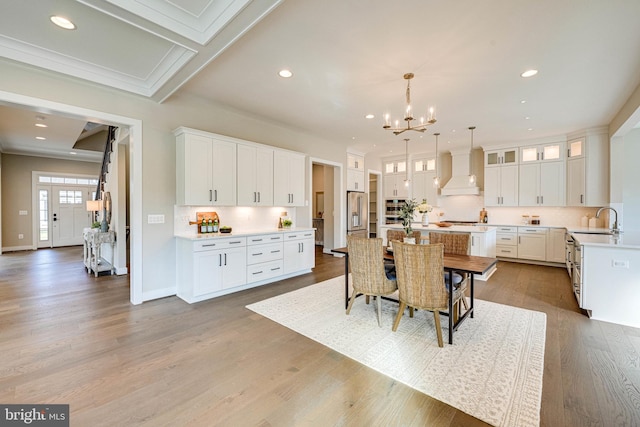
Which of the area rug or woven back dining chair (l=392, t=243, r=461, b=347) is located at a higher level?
woven back dining chair (l=392, t=243, r=461, b=347)

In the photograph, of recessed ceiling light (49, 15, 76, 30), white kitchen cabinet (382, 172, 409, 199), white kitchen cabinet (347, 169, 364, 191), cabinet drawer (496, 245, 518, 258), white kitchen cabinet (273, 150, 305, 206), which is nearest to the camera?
recessed ceiling light (49, 15, 76, 30)

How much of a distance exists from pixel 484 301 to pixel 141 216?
5033 mm

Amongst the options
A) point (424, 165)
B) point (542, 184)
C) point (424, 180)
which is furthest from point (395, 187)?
point (542, 184)

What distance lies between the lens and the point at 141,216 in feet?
12.5

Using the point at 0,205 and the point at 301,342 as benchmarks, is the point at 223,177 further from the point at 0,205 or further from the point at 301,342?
the point at 0,205

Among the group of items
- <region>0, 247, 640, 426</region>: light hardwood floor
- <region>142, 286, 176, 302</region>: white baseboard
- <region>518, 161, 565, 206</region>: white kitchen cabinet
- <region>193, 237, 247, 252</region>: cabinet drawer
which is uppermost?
<region>518, 161, 565, 206</region>: white kitchen cabinet

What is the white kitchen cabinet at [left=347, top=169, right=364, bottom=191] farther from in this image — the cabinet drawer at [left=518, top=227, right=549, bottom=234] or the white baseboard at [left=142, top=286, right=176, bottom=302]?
the white baseboard at [left=142, top=286, right=176, bottom=302]

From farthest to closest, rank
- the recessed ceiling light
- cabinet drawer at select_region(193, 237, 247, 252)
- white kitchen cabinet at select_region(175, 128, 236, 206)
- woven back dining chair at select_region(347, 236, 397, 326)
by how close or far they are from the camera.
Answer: white kitchen cabinet at select_region(175, 128, 236, 206) < cabinet drawer at select_region(193, 237, 247, 252) < woven back dining chair at select_region(347, 236, 397, 326) < the recessed ceiling light

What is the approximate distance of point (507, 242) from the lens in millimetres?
6645

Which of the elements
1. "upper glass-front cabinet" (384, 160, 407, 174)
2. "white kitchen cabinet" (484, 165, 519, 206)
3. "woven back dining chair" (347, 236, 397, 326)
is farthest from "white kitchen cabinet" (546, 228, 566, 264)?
"woven back dining chair" (347, 236, 397, 326)

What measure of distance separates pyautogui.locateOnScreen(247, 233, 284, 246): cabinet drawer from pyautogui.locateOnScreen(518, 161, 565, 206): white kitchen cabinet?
240 inches

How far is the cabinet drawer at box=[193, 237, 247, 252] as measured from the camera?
3788mm

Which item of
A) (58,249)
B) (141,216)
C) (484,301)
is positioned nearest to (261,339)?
(141,216)

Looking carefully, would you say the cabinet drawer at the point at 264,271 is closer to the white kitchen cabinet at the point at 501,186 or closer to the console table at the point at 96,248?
the console table at the point at 96,248
